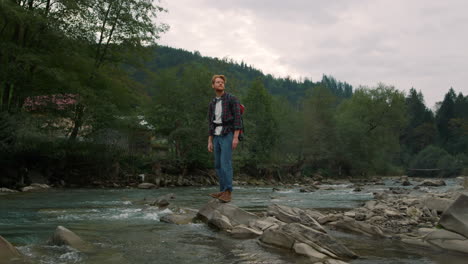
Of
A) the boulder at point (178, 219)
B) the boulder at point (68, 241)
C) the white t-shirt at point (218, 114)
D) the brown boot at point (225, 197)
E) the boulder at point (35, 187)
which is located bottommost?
the boulder at point (35, 187)

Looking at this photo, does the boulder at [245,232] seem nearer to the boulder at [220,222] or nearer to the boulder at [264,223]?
the boulder at [264,223]

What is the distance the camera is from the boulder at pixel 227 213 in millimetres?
7602

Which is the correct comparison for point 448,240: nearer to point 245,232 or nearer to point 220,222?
point 245,232

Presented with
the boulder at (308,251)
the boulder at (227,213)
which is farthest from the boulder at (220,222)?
the boulder at (308,251)

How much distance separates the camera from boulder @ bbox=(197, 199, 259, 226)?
7602 millimetres

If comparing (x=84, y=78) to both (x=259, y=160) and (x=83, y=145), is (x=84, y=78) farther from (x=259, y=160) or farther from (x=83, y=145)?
(x=259, y=160)

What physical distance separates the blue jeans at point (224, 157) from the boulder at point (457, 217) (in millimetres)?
3677

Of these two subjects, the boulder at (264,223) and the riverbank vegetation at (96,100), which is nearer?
the boulder at (264,223)

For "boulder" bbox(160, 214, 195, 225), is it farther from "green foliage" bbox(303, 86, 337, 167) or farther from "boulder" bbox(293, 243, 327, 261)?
"green foliage" bbox(303, 86, 337, 167)

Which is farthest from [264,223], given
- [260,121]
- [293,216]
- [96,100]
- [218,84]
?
[260,121]

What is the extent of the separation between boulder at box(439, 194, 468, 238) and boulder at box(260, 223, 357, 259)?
6.16 ft

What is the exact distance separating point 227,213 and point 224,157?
3.44 ft

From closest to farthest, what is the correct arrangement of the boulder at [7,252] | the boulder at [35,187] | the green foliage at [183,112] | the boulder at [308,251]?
the boulder at [7,252] < the boulder at [308,251] < the boulder at [35,187] < the green foliage at [183,112]

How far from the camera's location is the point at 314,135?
190ft
